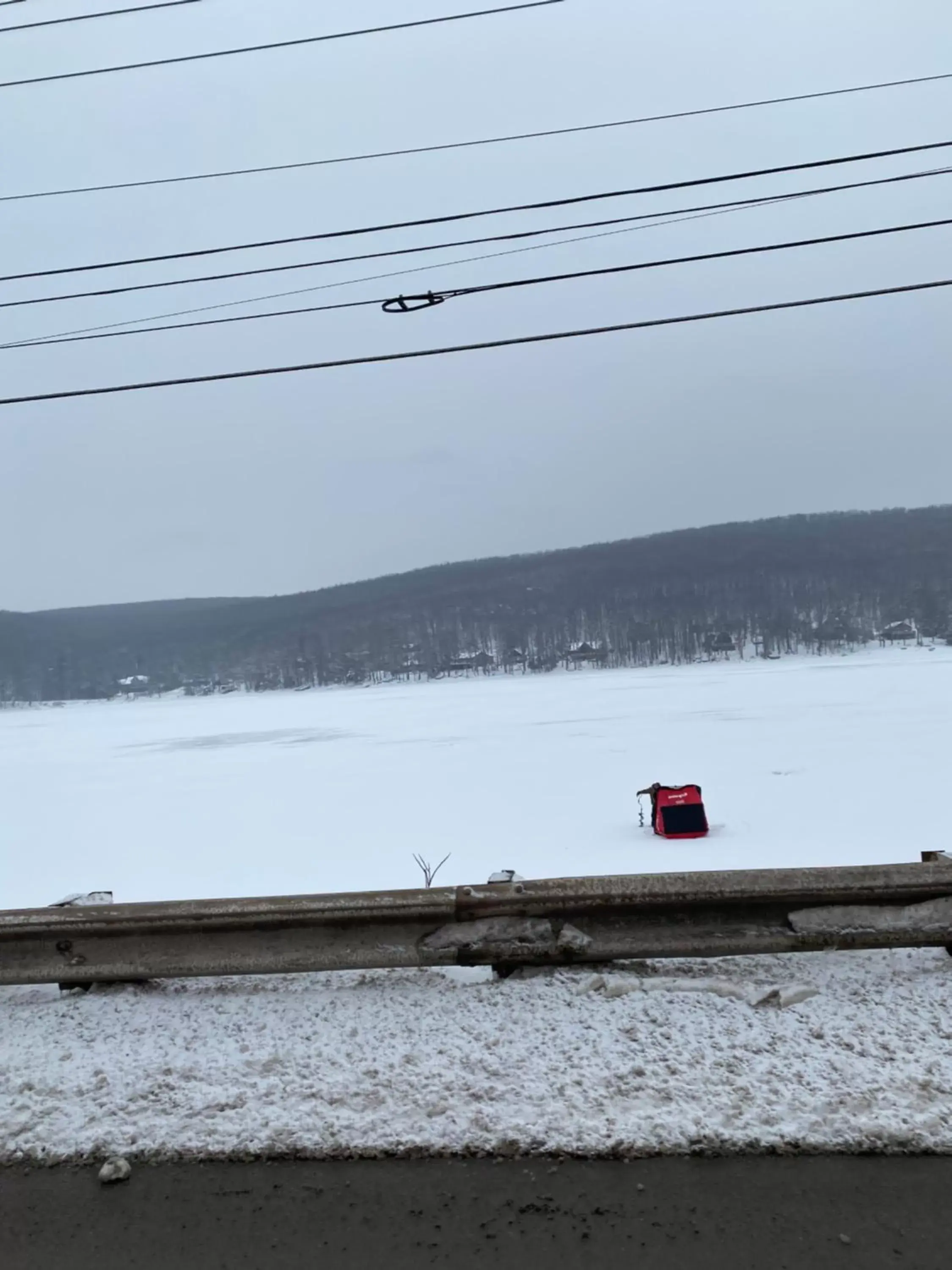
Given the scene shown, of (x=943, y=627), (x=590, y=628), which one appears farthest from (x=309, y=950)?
(x=590, y=628)

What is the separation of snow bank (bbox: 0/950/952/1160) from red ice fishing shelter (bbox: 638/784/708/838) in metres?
7.85

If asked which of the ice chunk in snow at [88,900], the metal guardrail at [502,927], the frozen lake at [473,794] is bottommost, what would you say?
the frozen lake at [473,794]

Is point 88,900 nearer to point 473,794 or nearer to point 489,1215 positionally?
point 489,1215

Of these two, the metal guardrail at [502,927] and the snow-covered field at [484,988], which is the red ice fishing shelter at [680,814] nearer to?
the snow-covered field at [484,988]

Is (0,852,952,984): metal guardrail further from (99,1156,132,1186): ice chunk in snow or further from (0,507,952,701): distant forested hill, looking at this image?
(0,507,952,701): distant forested hill

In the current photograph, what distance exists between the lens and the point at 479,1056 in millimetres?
3197

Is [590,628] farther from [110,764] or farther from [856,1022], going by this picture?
[856,1022]

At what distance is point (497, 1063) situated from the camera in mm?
3158

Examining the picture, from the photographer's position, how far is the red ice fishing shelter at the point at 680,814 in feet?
37.7

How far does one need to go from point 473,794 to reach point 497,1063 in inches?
517

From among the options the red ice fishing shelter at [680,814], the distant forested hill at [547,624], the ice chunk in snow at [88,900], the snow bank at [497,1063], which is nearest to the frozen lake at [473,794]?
the red ice fishing shelter at [680,814]

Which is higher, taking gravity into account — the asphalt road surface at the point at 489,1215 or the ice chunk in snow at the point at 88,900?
the ice chunk in snow at the point at 88,900

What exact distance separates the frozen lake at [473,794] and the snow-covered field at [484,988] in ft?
0.30

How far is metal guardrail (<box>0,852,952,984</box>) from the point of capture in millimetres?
3775
